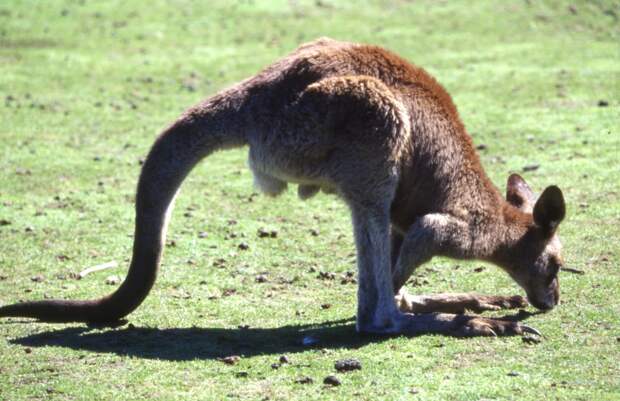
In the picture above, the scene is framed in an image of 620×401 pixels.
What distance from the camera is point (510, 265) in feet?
21.7

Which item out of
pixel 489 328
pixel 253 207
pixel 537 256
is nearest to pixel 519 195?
pixel 537 256

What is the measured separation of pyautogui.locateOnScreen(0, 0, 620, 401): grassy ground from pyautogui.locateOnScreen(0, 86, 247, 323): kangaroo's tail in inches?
5.8

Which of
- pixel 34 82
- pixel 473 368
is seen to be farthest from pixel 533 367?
pixel 34 82

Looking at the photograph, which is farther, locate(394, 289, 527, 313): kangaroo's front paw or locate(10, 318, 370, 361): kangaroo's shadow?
locate(394, 289, 527, 313): kangaroo's front paw

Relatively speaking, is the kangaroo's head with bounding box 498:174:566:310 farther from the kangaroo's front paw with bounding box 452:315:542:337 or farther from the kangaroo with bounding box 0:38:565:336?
the kangaroo's front paw with bounding box 452:315:542:337

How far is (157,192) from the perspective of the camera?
6.04m

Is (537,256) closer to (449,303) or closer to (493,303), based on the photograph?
(493,303)

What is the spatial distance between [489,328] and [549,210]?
36.2 inches

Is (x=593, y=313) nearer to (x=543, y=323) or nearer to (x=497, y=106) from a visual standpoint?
(x=543, y=323)

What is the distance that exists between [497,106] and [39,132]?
536 cm

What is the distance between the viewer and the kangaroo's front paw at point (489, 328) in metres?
5.95

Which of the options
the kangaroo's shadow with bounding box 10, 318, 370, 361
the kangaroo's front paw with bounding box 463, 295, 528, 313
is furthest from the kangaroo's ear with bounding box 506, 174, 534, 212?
the kangaroo's shadow with bounding box 10, 318, 370, 361

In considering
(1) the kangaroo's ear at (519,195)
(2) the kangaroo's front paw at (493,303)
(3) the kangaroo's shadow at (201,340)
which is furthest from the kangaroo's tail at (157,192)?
(1) the kangaroo's ear at (519,195)

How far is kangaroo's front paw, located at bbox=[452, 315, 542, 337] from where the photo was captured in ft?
19.5
